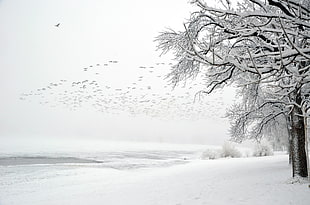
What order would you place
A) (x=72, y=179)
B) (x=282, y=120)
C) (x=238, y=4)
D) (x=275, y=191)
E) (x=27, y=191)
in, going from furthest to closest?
(x=282, y=120) → (x=72, y=179) → (x=27, y=191) → (x=275, y=191) → (x=238, y=4)

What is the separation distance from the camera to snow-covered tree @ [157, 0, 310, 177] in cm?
472

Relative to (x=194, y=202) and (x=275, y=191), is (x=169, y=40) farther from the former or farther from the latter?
(x=275, y=191)

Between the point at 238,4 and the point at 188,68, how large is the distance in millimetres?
2472

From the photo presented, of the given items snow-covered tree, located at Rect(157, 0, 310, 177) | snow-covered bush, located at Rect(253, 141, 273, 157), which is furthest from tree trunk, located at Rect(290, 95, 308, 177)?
snow-covered bush, located at Rect(253, 141, 273, 157)

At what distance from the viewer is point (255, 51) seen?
731 cm

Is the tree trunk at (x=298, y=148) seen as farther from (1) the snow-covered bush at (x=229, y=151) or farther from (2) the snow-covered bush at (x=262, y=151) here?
(2) the snow-covered bush at (x=262, y=151)

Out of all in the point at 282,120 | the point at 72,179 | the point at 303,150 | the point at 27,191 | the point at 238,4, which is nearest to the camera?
the point at 238,4

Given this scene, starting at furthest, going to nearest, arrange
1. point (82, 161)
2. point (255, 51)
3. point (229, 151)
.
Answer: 1. point (229, 151)
2. point (82, 161)
3. point (255, 51)

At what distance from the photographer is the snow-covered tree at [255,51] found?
4.72 m

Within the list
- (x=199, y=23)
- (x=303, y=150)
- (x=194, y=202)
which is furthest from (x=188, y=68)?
(x=303, y=150)

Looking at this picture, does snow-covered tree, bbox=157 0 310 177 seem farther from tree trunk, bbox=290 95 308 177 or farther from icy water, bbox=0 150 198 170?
icy water, bbox=0 150 198 170

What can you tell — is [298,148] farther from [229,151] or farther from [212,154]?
[229,151]

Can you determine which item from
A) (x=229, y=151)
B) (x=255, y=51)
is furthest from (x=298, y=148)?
(x=229, y=151)

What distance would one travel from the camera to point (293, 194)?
8.58 meters
